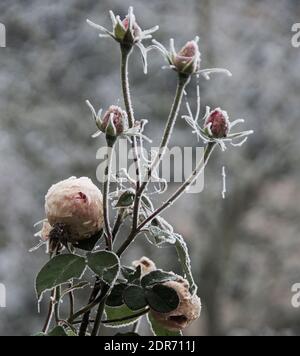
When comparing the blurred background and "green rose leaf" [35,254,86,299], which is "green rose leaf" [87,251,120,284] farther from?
the blurred background

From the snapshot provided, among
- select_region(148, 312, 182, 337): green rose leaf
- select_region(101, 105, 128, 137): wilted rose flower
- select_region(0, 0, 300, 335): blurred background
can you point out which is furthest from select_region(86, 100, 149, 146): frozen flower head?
select_region(0, 0, 300, 335): blurred background

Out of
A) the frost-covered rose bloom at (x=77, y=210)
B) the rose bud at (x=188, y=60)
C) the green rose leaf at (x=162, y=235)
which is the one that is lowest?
the green rose leaf at (x=162, y=235)

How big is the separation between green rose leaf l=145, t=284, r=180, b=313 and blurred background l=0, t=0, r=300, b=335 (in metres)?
1.08

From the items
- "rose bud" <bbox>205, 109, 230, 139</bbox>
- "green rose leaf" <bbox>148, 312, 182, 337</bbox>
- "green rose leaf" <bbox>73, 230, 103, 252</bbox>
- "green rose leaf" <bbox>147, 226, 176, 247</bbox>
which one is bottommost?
"green rose leaf" <bbox>148, 312, 182, 337</bbox>

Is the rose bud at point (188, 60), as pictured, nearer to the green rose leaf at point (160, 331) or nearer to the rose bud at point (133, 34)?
the rose bud at point (133, 34)

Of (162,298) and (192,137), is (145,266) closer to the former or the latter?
(162,298)

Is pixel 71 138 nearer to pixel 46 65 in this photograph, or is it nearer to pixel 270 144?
pixel 46 65

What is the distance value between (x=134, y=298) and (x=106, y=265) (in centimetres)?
3

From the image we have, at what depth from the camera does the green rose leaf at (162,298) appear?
347 mm

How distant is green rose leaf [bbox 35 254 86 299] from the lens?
341 millimetres

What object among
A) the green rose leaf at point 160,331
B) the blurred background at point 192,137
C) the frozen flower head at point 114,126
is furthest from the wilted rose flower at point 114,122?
the blurred background at point 192,137

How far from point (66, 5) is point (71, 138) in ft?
1.00

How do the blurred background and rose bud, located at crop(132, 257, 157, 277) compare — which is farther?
the blurred background

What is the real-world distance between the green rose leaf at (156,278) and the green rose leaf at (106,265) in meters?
0.03
